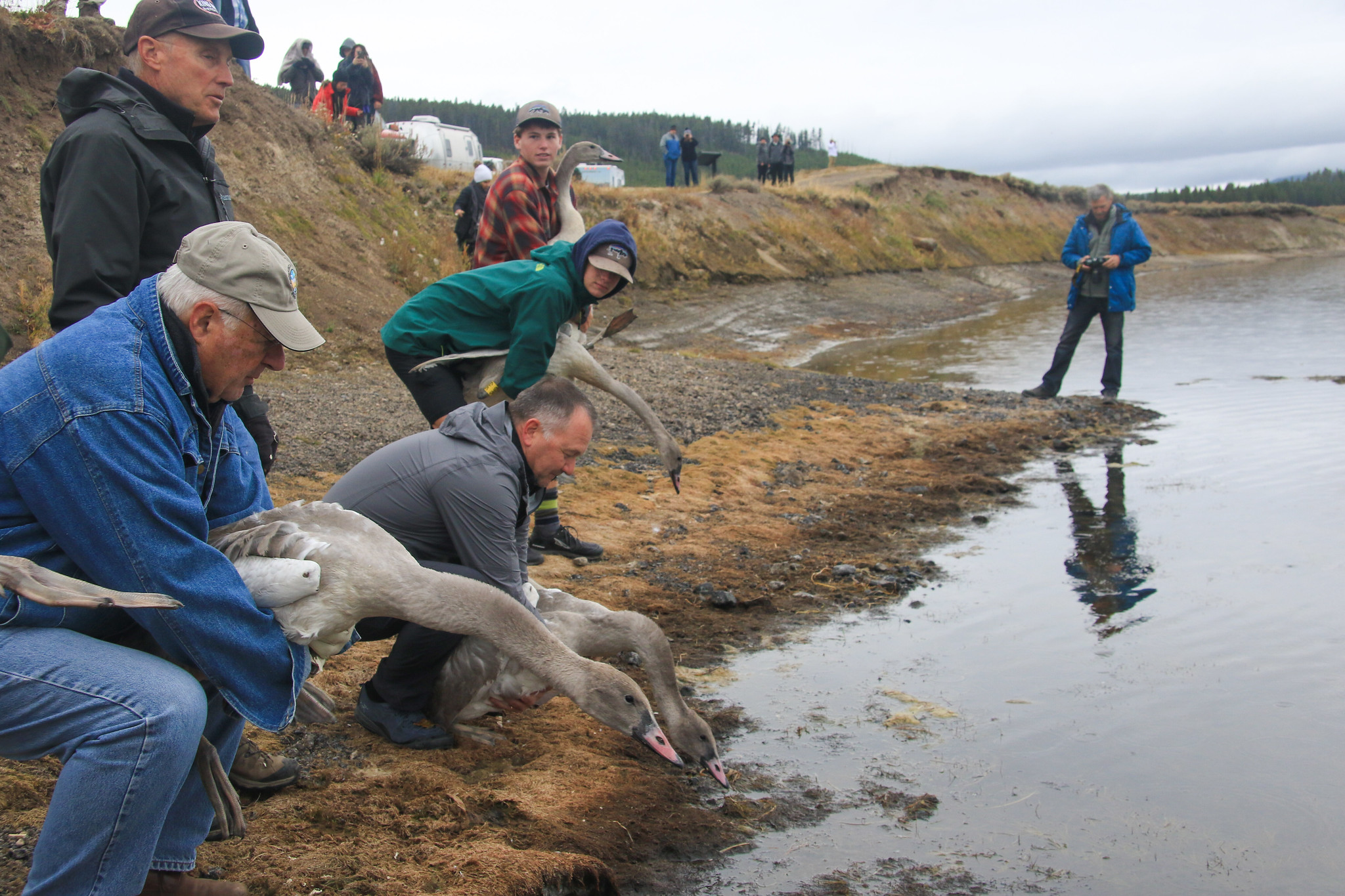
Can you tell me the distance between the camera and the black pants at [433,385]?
16.5 ft

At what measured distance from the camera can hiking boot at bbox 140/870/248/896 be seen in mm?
2477

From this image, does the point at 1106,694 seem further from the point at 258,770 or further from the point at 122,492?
the point at 122,492

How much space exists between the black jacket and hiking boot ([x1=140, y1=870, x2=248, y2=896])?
1.65m

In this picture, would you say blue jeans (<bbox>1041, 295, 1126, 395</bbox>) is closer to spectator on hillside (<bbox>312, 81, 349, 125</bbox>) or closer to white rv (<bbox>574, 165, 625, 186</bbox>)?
spectator on hillside (<bbox>312, 81, 349, 125</bbox>)

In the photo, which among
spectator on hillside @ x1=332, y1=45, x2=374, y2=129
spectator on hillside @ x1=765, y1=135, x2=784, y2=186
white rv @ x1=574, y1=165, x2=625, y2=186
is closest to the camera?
spectator on hillside @ x1=332, y1=45, x2=374, y2=129

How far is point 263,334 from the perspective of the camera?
95.8 inches

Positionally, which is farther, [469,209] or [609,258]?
[469,209]

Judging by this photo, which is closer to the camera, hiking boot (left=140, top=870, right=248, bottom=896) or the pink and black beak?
hiking boot (left=140, top=870, right=248, bottom=896)

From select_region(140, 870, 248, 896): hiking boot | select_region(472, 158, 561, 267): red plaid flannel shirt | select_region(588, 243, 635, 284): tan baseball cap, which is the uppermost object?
select_region(472, 158, 561, 267): red plaid flannel shirt

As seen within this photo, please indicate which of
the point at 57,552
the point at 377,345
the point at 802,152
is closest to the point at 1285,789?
the point at 57,552

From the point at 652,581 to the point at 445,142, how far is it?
2138cm

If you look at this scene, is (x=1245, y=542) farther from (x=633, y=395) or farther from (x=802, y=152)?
(x=802, y=152)

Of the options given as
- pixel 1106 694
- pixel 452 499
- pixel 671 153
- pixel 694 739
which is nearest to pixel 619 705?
pixel 694 739

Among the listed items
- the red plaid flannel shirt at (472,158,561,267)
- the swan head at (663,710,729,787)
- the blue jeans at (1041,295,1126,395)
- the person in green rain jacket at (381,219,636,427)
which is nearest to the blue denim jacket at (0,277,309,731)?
the swan head at (663,710,729,787)
